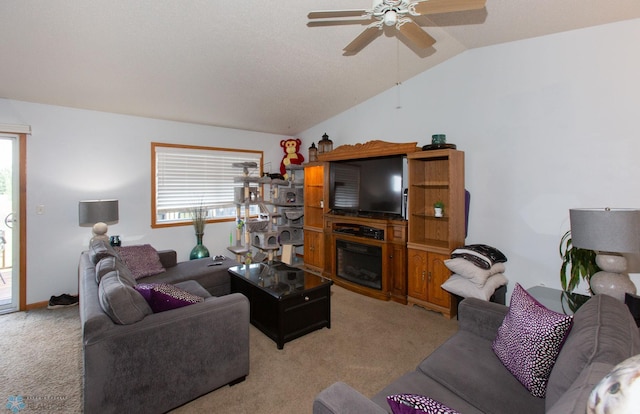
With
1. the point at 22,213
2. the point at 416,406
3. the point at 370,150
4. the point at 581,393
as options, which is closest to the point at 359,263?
the point at 370,150

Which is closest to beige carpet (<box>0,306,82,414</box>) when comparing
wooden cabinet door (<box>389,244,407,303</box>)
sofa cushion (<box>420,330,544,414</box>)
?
sofa cushion (<box>420,330,544,414</box>)

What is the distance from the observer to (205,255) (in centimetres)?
474

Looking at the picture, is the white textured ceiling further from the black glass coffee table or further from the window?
the black glass coffee table

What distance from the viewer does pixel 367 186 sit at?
4.21 meters

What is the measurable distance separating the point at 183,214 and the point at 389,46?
3865 millimetres

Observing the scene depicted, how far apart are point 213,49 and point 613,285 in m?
3.84

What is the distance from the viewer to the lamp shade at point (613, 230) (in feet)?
6.01

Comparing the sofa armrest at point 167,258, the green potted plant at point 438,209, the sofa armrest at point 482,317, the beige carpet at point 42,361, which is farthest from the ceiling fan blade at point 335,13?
the sofa armrest at point 167,258

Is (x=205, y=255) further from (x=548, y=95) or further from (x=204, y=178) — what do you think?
(x=548, y=95)

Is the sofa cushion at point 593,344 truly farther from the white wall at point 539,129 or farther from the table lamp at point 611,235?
the white wall at point 539,129

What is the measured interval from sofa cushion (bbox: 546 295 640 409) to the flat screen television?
2.50m

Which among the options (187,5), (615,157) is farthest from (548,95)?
(187,5)

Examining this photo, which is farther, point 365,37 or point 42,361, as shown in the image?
point 42,361

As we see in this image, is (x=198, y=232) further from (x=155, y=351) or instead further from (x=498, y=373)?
(x=498, y=373)
